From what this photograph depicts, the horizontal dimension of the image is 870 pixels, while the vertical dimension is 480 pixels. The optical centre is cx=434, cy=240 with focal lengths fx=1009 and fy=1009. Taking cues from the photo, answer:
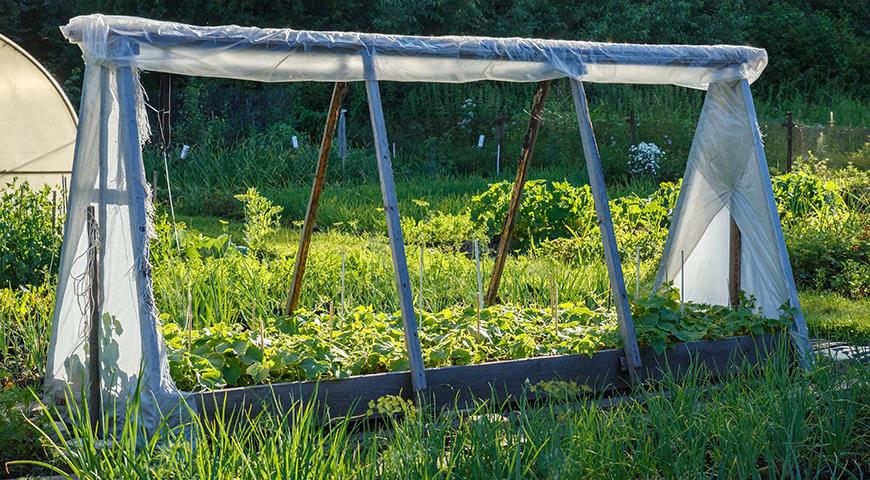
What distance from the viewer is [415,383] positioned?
4.50m

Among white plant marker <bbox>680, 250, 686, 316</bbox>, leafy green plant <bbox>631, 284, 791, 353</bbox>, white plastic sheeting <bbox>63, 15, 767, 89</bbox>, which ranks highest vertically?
white plastic sheeting <bbox>63, 15, 767, 89</bbox>

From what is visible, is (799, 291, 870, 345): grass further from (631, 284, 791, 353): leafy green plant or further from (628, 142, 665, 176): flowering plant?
(628, 142, 665, 176): flowering plant

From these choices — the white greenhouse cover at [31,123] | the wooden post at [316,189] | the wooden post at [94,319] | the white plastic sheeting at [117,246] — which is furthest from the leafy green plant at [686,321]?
the white greenhouse cover at [31,123]

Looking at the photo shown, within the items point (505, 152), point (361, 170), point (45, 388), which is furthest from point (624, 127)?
point (45, 388)

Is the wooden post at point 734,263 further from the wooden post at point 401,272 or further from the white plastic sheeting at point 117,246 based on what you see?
the white plastic sheeting at point 117,246

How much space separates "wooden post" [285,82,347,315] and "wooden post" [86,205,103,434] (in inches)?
53.7

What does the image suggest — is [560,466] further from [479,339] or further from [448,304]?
[448,304]

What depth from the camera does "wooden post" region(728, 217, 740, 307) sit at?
6020mm

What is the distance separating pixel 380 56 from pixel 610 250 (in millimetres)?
1513

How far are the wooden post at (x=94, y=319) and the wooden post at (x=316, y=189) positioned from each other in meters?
1.36

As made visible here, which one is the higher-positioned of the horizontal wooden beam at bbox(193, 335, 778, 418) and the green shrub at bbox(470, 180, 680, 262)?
the green shrub at bbox(470, 180, 680, 262)

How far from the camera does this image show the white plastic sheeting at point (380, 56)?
4062 mm

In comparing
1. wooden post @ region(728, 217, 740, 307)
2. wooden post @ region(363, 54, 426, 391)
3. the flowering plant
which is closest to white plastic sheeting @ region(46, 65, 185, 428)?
wooden post @ region(363, 54, 426, 391)

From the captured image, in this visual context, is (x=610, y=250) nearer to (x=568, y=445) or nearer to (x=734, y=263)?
(x=734, y=263)
